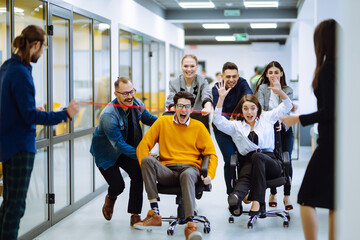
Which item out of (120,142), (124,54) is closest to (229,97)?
(120,142)

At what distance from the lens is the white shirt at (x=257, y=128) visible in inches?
177

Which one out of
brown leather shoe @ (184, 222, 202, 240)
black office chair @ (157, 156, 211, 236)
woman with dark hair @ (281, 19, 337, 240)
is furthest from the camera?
black office chair @ (157, 156, 211, 236)

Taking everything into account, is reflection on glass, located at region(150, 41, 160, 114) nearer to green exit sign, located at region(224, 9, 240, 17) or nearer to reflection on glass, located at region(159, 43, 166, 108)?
reflection on glass, located at region(159, 43, 166, 108)

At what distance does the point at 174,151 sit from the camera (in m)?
4.34

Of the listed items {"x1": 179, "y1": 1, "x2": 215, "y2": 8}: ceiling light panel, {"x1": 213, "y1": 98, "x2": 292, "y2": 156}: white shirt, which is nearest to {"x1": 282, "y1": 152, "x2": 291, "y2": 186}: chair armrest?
{"x1": 213, "y1": 98, "x2": 292, "y2": 156}: white shirt

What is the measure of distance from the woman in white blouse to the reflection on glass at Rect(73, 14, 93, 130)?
187cm

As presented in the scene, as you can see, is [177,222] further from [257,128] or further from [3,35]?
[3,35]

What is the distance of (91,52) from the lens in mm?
5820

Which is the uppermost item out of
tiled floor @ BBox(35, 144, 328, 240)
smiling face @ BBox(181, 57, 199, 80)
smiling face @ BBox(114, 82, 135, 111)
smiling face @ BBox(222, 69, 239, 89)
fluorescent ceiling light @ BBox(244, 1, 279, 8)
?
fluorescent ceiling light @ BBox(244, 1, 279, 8)

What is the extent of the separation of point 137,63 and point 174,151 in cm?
394

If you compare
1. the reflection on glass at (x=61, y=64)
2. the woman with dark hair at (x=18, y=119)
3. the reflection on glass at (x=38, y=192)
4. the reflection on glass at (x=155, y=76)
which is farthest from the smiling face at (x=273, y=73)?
the reflection on glass at (x=155, y=76)

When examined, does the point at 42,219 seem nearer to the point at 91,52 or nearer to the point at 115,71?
the point at 91,52

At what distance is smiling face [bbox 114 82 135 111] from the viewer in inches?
169

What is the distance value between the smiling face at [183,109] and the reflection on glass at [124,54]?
2944 millimetres
